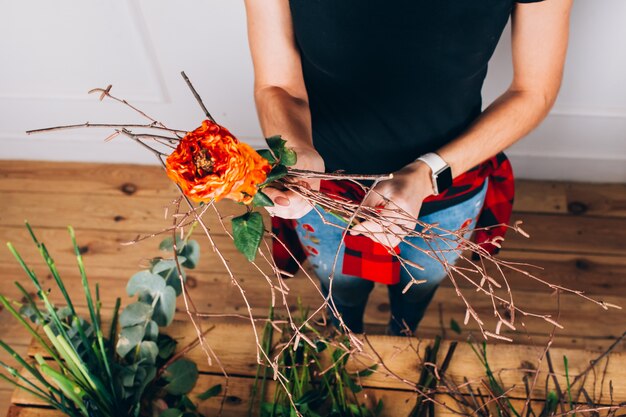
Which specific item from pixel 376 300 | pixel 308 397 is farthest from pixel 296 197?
pixel 376 300

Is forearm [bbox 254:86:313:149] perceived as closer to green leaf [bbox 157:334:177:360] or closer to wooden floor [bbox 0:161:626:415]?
green leaf [bbox 157:334:177:360]

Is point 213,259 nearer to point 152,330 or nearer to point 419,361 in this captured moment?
point 152,330

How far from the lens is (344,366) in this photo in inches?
37.3

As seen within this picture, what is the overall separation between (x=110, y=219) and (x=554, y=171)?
61.2 inches

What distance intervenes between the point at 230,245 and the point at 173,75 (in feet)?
1.90

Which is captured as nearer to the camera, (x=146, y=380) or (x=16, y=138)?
(x=146, y=380)

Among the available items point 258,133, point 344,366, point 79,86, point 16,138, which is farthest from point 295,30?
point 16,138

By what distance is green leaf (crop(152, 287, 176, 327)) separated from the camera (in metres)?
0.97

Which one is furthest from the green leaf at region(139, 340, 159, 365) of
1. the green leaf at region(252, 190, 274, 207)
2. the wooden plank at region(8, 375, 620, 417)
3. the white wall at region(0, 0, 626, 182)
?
the white wall at region(0, 0, 626, 182)

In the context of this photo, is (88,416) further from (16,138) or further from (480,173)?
(16,138)

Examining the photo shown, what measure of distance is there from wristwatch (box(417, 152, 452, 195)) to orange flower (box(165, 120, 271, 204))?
1.48 feet

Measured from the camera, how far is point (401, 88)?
84cm

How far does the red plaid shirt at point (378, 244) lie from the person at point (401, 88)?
0.02 metres

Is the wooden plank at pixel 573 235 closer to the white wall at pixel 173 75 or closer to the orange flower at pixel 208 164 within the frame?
the white wall at pixel 173 75
